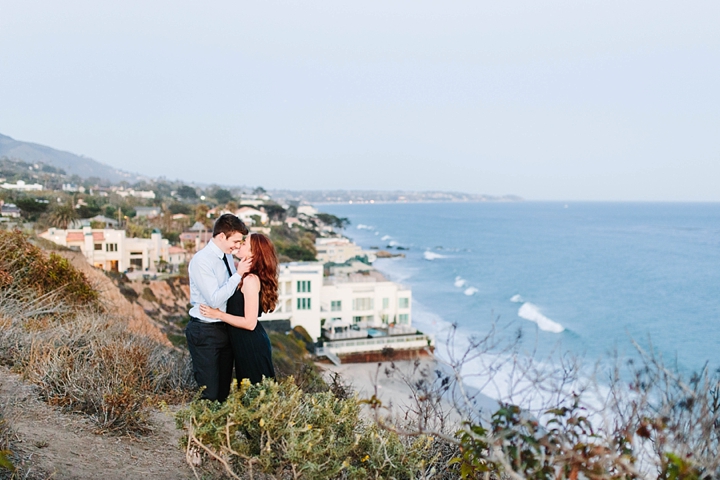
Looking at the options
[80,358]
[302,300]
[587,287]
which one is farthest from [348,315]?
[80,358]

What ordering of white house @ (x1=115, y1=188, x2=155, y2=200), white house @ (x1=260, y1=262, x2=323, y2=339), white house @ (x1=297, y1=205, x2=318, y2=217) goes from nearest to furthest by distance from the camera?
white house @ (x1=260, y1=262, x2=323, y2=339) < white house @ (x1=115, y1=188, x2=155, y2=200) < white house @ (x1=297, y1=205, x2=318, y2=217)

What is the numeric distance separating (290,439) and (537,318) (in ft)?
94.1

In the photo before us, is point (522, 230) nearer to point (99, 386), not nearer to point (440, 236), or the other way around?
point (440, 236)

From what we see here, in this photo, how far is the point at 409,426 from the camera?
140 inches

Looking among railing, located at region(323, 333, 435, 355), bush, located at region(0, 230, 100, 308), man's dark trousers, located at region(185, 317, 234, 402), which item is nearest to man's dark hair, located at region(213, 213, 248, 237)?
man's dark trousers, located at region(185, 317, 234, 402)

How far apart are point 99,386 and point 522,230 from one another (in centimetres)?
9007

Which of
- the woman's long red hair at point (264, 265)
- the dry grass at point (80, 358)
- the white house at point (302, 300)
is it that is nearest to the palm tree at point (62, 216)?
the white house at point (302, 300)

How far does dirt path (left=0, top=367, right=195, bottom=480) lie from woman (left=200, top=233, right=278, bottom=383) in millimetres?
690

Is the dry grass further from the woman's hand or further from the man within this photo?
the woman's hand

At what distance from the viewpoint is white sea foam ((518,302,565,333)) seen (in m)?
27.9

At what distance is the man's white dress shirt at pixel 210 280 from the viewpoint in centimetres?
332

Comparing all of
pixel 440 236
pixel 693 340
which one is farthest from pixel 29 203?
pixel 440 236

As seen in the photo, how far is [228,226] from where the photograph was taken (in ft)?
11.3

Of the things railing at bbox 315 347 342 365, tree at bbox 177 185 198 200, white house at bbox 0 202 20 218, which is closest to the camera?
railing at bbox 315 347 342 365
